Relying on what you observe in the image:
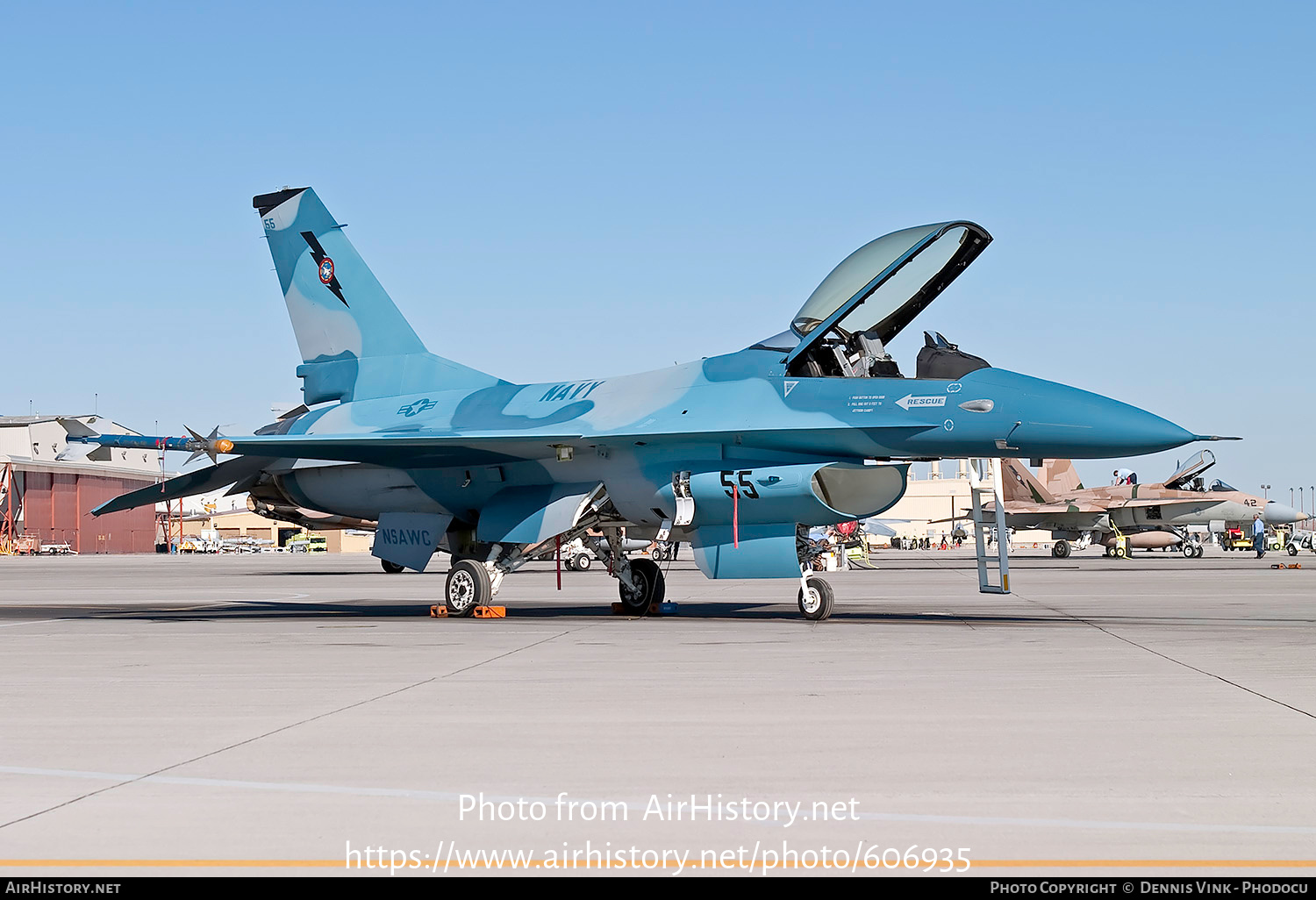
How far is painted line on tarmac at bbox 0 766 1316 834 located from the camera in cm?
380

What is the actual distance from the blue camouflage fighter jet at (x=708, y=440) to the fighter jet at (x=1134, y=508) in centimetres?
3699

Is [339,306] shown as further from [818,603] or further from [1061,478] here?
[1061,478]

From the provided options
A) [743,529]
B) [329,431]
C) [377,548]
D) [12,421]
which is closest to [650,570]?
[743,529]

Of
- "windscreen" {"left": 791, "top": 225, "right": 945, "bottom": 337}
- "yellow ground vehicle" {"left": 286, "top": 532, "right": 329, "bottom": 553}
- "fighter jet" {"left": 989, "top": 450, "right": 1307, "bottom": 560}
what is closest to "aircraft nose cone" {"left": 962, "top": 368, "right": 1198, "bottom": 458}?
"windscreen" {"left": 791, "top": 225, "right": 945, "bottom": 337}

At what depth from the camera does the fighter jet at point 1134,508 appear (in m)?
46.3

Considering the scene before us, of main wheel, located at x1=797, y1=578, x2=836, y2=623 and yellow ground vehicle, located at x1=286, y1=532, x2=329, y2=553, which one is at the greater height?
main wheel, located at x1=797, y1=578, x2=836, y2=623

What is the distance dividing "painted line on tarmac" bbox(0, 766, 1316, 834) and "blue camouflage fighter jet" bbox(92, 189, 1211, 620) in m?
8.40

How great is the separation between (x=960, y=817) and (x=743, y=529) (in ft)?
31.5

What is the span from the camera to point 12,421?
75125 millimetres

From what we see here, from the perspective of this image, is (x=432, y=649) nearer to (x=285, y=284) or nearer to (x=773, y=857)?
(x=773, y=857)

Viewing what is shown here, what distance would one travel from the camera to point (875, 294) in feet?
43.8

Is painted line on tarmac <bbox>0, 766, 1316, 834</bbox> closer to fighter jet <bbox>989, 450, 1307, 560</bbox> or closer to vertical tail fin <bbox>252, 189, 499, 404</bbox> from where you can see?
vertical tail fin <bbox>252, 189, 499, 404</bbox>

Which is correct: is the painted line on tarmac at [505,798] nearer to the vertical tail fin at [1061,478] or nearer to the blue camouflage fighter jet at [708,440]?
the blue camouflage fighter jet at [708,440]

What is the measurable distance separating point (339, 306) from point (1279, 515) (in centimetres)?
4258
